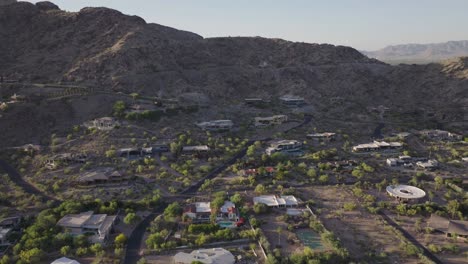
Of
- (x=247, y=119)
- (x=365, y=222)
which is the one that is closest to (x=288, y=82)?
(x=247, y=119)

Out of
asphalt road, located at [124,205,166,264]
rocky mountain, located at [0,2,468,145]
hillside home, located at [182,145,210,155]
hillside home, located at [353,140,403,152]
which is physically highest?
rocky mountain, located at [0,2,468,145]

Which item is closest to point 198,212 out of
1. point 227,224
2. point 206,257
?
point 227,224

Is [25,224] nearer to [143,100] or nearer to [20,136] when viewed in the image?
[20,136]

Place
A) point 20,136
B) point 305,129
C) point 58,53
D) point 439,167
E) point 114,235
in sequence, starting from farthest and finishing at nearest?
point 58,53
point 305,129
point 20,136
point 439,167
point 114,235

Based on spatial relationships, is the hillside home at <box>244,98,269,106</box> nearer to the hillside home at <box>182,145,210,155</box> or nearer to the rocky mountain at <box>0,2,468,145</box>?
the rocky mountain at <box>0,2,468,145</box>

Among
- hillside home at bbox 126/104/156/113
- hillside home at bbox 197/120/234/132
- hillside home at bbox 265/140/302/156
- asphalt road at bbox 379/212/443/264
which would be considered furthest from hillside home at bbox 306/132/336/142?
hillside home at bbox 126/104/156/113

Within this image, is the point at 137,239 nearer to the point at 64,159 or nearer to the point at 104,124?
the point at 64,159

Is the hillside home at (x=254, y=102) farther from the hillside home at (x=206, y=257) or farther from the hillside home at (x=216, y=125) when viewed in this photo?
the hillside home at (x=206, y=257)
